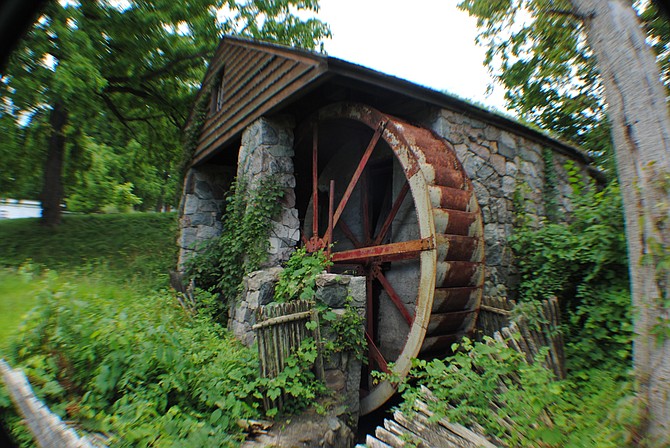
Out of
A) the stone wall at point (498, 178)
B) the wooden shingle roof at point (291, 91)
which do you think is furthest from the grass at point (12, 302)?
the stone wall at point (498, 178)

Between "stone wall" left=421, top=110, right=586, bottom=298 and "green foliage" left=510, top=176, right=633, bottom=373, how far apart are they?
1.23ft

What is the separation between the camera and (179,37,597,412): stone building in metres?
3.80

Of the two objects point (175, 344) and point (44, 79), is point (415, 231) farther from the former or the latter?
point (44, 79)

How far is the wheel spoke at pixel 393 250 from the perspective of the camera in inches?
146

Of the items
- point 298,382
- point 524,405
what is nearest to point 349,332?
point 298,382

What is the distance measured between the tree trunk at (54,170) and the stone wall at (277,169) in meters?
4.78

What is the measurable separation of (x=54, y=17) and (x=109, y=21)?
5.57 feet

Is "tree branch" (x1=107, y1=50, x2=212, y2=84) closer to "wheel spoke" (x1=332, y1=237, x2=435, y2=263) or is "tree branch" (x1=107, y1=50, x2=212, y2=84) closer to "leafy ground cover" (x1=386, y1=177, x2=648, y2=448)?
"wheel spoke" (x1=332, y1=237, x2=435, y2=263)

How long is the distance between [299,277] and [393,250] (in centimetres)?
121

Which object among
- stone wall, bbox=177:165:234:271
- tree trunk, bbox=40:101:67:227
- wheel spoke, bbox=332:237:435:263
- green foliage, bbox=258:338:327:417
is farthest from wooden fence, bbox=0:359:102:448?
tree trunk, bbox=40:101:67:227

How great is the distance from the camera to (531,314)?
319 centimetres

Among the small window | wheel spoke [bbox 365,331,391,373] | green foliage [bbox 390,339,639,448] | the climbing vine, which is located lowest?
wheel spoke [bbox 365,331,391,373]

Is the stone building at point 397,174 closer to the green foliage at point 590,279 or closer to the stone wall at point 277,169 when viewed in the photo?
the stone wall at point 277,169

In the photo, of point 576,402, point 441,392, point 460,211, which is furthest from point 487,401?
point 460,211
